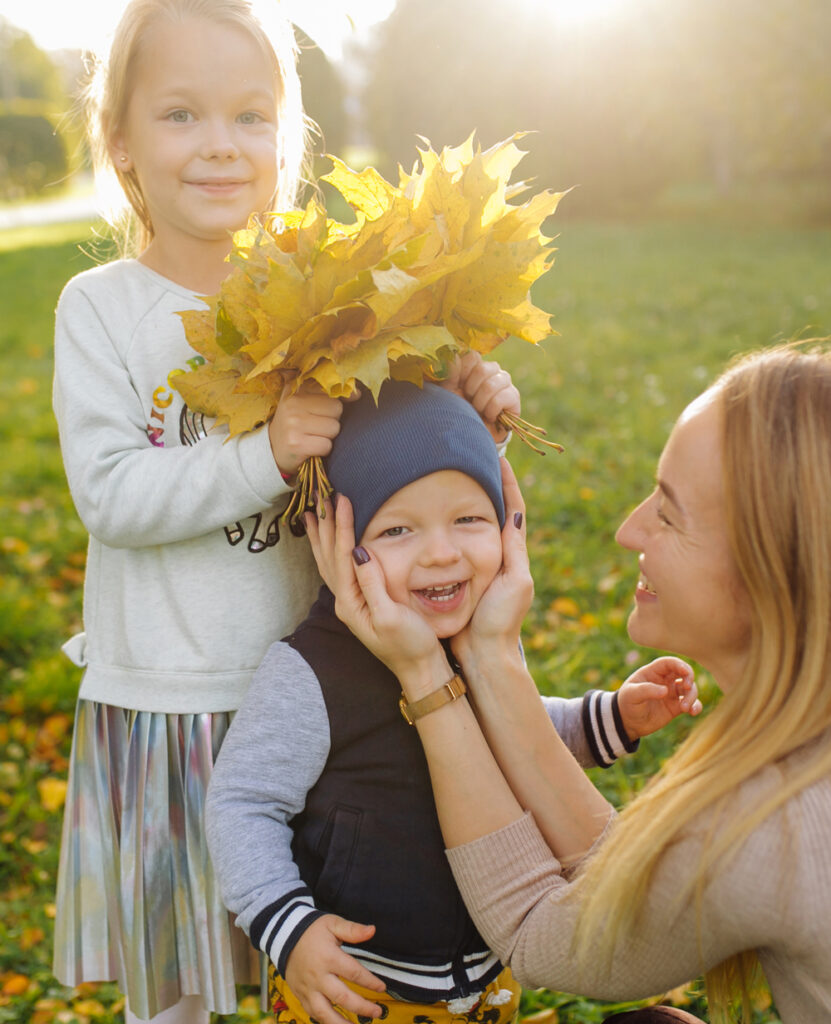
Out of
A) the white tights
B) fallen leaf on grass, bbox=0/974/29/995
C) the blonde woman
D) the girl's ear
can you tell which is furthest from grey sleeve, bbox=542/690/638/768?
fallen leaf on grass, bbox=0/974/29/995

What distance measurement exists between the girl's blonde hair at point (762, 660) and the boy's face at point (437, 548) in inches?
19.7

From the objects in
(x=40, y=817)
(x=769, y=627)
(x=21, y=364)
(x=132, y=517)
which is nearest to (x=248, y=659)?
(x=132, y=517)

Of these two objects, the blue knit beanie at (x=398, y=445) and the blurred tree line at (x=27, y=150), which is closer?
the blue knit beanie at (x=398, y=445)

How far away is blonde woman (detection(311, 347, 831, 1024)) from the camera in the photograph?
1.49m

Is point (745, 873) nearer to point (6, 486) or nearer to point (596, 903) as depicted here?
point (596, 903)

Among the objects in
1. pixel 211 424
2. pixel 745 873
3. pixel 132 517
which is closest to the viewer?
pixel 745 873

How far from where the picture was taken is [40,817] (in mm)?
3424

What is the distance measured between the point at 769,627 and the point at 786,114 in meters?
18.5

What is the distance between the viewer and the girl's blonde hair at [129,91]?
78.3 inches

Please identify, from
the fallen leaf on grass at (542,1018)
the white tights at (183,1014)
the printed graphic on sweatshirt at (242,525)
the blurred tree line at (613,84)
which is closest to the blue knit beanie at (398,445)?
the printed graphic on sweatshirt at (242,525)

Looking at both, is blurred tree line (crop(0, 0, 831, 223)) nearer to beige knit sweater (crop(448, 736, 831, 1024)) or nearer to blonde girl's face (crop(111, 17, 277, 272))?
blonde girl's face (crop(111, 17, 277, 272))

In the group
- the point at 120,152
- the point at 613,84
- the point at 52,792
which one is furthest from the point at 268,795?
the point at 613,84

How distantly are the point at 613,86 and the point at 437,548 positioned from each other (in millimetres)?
20799

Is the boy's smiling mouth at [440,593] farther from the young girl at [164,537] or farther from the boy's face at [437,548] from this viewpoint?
the young girl at [164,537]
